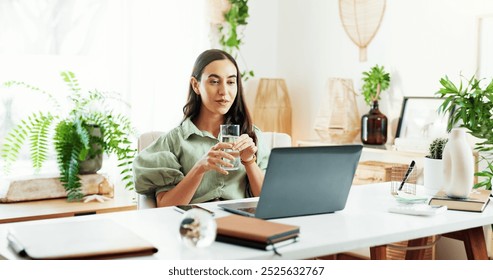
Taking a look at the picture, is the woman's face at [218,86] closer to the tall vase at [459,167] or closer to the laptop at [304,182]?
the laptop at [304,182]

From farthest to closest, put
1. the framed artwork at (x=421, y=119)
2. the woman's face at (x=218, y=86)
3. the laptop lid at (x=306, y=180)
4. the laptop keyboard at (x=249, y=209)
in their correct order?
the framed artwork at (x=421, y=119) < the woman's face at (x=218, y=86) < the laptop keyboard at (x=249, y=209) < the laptop lid at (x=306, y=180)

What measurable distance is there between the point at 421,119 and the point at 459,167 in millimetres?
1706

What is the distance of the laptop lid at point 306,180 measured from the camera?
5.53ft

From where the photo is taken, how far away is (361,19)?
162 inches

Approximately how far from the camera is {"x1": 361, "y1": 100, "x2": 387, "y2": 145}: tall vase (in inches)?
152

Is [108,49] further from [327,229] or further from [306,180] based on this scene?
[327,229]

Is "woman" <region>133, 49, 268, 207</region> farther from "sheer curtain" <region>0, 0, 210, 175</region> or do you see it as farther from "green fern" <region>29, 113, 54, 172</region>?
"sheer curtain" <region>0, 0, 210, 175</region>

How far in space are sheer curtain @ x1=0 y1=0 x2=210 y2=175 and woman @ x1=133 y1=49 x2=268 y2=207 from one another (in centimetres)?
151

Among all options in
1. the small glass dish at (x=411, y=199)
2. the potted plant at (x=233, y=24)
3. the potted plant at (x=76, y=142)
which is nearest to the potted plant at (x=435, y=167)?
the small glass dish at (x=411, y=199)

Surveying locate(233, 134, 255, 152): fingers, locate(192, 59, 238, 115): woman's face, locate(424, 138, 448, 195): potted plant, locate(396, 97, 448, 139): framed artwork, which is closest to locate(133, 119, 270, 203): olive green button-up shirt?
locate(192, 59, 238, 115): woman's face

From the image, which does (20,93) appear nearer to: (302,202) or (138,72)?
(138,72)

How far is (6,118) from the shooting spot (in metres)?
3.66

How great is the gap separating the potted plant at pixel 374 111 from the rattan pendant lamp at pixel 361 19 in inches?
7.8

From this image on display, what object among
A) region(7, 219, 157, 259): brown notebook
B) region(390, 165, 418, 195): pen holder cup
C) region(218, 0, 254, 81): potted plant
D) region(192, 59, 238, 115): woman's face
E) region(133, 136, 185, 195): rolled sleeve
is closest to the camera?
region(7, 219, 157, 259): brown notebook
